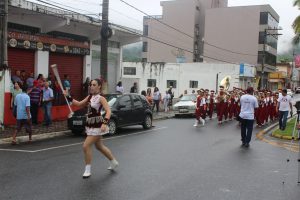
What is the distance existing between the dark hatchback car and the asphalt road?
1.68 m

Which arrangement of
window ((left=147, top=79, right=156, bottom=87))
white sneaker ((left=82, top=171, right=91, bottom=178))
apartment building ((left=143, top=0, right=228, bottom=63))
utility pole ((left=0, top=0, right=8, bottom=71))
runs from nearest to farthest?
white sneaker ((left=82, top=171, right=91, bottom=178))
utility pole ((left=0, top=0, right=8, bottom=71))
window ((left=147, top=79, right=156, bottom=87))
apartment building ((left=143, top=0, right=228, bottom=63))

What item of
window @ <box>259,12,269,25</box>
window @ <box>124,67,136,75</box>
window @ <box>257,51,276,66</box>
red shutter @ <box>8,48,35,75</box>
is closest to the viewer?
red shutter @ <box>8,48,35,75</box>

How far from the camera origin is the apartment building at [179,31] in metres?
75.6

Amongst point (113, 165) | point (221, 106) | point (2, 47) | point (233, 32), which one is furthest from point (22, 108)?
point (233, 32)

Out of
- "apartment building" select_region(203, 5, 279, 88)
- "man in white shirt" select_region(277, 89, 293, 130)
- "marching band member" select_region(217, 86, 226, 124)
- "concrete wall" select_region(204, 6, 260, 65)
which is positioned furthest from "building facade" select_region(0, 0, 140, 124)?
"concrete wall" select_region(204, 6, 260, 65)

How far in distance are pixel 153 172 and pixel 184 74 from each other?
45057 millimetres

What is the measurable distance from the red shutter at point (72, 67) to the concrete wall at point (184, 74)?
90.5 ft

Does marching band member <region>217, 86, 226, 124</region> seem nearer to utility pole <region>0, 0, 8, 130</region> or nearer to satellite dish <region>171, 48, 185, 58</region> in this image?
utility pole <region>0, 0, 8, 130</region>

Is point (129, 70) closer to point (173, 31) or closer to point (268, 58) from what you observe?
point (173, 31)

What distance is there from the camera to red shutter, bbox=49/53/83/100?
71.4 ft

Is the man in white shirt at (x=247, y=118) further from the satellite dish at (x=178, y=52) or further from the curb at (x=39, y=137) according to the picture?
the satellite dish at (x=178, y=52)

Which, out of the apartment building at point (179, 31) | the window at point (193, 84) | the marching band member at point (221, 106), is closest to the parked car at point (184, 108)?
the marching band member at point (221, 106)

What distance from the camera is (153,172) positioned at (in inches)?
334

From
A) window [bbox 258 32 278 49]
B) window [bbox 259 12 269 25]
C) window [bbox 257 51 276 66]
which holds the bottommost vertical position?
window [bbox 257 51 276 66]
